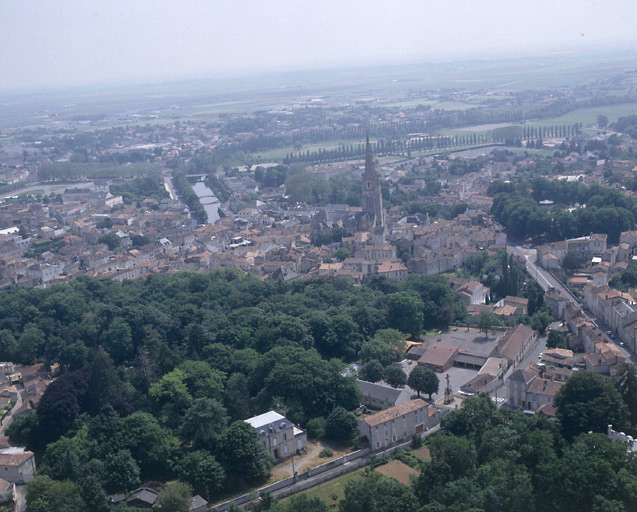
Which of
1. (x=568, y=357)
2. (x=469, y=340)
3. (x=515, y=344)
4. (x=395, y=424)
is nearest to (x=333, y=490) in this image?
(x=395, y=424)

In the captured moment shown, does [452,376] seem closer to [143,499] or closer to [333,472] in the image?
[333,472]

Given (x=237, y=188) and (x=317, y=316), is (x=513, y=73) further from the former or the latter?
(x=317, y=316)

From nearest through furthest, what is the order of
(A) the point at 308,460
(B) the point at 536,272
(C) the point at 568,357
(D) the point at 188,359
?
(A) the point at 308,460 < (C) the point at 568,357 < (D) the point at 188,359 < (B) the point at 536,272

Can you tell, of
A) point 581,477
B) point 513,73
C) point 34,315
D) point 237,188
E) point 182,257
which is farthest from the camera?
point 513,73

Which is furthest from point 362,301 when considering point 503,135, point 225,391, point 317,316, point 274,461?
point 503,135

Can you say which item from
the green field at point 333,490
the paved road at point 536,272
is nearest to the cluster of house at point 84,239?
the paved road at point 536,272

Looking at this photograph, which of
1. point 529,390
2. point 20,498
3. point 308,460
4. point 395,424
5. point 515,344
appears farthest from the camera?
point 515,344

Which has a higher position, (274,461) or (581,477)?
(581,477)

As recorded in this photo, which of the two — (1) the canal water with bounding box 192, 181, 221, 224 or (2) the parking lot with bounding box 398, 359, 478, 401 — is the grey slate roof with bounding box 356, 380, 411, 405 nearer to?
(2) the parking lot with bounding box 398, 359, 478, 401
